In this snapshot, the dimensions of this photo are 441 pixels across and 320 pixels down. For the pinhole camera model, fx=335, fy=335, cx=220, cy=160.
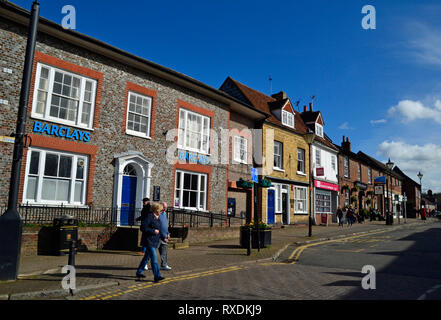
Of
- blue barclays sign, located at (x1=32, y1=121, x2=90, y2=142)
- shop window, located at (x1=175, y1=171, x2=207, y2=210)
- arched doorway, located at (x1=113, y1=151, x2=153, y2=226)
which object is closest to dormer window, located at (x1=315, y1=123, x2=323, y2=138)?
shop window, located at (x1=175, y1=171, x2=207, y2=210)

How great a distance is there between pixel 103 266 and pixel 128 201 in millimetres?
5722

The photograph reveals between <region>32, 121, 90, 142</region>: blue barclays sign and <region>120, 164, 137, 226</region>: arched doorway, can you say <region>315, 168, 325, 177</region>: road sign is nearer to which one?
<region>120, 164, 137, 226</region>: arched doorway

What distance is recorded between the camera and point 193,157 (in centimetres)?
1706

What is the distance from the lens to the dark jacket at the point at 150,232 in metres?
7.38

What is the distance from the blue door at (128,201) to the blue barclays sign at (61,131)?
2.48 metres

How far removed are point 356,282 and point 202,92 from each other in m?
13.1

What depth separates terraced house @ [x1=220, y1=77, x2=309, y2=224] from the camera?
74.1 ft

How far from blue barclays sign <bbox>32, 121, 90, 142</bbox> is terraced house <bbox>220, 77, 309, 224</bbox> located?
479 inches

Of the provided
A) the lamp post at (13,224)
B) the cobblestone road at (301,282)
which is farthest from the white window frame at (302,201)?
the lamp post at (13,224)

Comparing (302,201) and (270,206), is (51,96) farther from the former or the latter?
(302,201)

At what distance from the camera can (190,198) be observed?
1714 centimetres

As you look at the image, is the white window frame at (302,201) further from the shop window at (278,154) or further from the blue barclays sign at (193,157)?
the blue barclays sign at (193,157)

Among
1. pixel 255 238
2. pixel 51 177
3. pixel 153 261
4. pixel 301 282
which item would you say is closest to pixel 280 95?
pixel 255 238

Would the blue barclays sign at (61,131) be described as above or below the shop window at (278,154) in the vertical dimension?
below
